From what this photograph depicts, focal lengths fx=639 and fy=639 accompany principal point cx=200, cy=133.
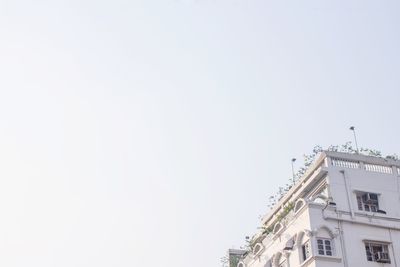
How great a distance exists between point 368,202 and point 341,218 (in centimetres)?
210

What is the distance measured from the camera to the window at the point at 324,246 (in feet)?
88.9

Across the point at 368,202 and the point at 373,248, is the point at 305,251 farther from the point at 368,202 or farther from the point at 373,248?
the point at 368,202

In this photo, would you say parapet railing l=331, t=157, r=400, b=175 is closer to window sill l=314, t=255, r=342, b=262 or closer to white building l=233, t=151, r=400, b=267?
white building l=233, t=151, r=400, b=267

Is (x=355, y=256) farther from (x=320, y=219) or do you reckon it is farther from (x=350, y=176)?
(x=350, y=176)

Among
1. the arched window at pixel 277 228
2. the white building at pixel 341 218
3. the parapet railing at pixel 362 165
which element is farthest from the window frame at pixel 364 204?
the arched window at pixel 277 228

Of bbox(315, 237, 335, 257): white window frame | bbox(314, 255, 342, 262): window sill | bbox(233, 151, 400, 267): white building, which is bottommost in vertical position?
bbox(314, 255, 342, 262): window sill

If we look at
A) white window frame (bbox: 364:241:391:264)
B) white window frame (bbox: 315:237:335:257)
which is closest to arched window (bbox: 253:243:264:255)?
white window frame (bbox: 315:237:335:257)

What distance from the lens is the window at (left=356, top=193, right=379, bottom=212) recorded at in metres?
29.2

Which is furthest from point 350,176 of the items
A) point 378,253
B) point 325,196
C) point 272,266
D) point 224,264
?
point 224,264

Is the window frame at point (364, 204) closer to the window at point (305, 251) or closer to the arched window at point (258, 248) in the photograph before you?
the window at point (305, 251)

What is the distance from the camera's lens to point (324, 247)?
27.2 metres

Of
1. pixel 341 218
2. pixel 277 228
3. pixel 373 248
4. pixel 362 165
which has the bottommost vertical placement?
pixel 373 248

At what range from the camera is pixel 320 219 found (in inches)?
1093

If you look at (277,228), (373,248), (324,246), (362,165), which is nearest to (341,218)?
(324,246)
